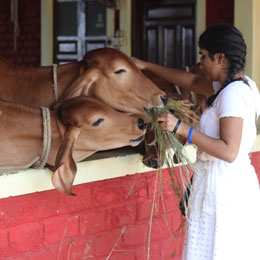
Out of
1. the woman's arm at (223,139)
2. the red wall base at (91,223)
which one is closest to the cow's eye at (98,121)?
the woman's arm at (223,139)

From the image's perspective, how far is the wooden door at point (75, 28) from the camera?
24.7 feet

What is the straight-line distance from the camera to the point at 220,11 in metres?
6.51

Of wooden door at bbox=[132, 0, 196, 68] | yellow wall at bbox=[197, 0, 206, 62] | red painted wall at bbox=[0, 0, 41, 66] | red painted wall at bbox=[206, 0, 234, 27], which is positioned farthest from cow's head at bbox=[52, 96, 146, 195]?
red painted wall at bbox=[0, 0, 41, 66]

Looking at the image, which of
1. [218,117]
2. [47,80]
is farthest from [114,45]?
[218,117]

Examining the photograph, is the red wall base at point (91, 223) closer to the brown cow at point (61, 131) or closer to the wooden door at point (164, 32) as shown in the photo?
the brown cow at point (61, 131)

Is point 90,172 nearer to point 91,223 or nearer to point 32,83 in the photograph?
point 91,223

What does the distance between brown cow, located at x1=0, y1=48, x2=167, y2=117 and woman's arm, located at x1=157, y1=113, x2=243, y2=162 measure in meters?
0.58

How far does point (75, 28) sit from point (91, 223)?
16.8 ft

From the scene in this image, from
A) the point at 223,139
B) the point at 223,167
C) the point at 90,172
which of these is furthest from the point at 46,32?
the point at 223,139

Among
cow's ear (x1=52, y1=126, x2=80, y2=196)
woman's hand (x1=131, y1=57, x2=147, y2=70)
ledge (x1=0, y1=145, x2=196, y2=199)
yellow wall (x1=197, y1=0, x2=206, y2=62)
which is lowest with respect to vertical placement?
ledge (x1=0, y1=145, x2=196, y2=199)

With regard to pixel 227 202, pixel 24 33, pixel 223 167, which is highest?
pixel 24 33

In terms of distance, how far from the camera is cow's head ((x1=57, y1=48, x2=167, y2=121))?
3113mm

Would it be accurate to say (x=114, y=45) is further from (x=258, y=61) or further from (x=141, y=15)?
(x=258, y=61)

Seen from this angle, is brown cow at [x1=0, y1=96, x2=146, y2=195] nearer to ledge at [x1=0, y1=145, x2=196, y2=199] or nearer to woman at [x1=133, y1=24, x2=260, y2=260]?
ledge at [x1=0, y1=145, x2=196, y2=199]
